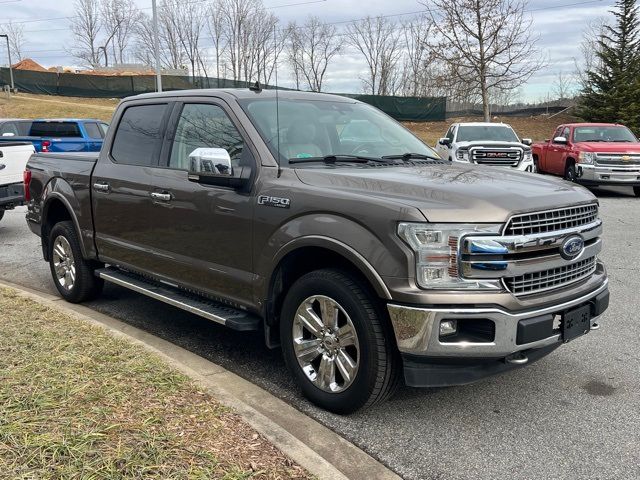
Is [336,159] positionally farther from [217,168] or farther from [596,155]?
[596,155]

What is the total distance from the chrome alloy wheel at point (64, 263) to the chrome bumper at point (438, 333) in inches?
156

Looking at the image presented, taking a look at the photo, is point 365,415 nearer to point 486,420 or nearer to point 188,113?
point 486,420

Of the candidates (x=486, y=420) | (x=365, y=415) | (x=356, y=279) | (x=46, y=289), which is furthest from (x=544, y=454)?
(x=46, y=289)

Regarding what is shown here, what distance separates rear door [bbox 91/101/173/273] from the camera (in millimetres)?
4902

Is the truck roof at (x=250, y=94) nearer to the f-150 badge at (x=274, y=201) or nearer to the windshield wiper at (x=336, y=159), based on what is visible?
the windshield wiper at (x=336, y=159)

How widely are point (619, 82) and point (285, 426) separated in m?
34.8

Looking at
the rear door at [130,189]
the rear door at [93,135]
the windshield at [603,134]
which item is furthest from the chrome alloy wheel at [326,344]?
the rear door at [93,135]

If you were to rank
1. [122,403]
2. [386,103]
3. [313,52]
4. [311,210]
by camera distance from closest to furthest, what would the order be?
[122,403]
[311,210]
[386,103]
[313,52]

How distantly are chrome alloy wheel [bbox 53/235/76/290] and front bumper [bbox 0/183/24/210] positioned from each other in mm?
4065

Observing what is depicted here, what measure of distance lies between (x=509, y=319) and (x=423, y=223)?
67 centimetres

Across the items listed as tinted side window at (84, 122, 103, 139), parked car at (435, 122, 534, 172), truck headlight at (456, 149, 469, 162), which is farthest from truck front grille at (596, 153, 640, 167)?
tinted side window at (84, 122, 103, 139)

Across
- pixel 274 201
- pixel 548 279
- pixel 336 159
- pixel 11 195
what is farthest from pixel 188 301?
pixel 11 195

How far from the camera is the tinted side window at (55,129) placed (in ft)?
56.2

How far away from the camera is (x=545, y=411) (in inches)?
147
